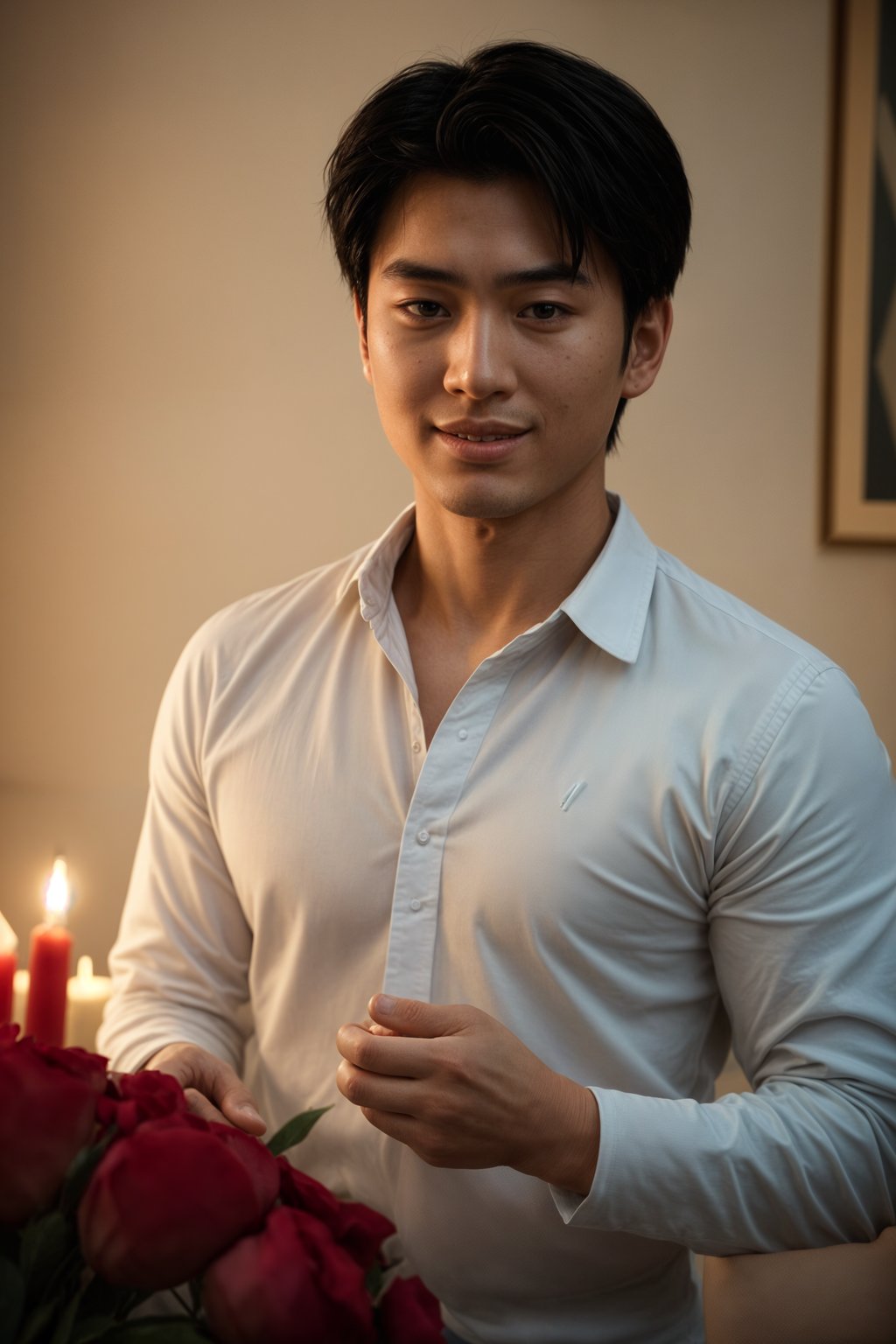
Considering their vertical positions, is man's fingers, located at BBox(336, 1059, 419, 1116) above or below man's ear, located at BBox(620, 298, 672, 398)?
below

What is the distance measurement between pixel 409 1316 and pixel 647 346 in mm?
952

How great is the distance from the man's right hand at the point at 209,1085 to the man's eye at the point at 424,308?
697mm

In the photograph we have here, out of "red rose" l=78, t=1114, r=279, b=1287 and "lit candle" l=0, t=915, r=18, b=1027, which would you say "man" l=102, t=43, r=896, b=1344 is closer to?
"lit candle" l=0, t=915, r=18, b=1027

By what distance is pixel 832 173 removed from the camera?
193cm

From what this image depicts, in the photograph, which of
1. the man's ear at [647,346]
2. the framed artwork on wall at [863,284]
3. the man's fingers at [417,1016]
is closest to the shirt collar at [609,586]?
the man's ear at [647,346]

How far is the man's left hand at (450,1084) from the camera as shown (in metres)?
0.87

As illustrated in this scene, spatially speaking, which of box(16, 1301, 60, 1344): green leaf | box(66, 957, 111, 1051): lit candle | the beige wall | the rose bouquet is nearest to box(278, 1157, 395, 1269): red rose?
the rose bouquet

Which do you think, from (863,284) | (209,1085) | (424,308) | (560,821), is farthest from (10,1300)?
(863,284)

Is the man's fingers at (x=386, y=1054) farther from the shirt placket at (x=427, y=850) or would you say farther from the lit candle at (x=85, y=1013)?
the lit candle at (x=85, y=1013)

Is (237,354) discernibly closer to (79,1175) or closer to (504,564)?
(504,564)

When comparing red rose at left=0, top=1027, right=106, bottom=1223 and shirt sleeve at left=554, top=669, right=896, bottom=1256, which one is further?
shirt sleeve at left=554, top=669, right=896, bottom=1256

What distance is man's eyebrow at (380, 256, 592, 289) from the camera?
3.48ft

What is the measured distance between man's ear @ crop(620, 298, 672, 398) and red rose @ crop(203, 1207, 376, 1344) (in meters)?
0.90

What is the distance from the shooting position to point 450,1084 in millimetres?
873
